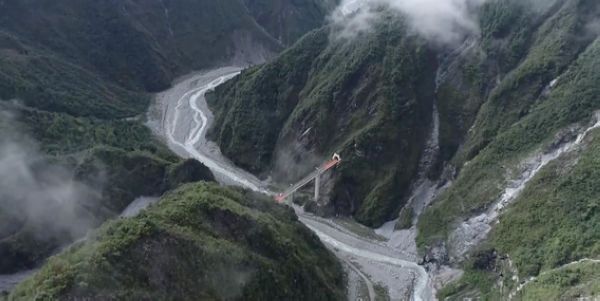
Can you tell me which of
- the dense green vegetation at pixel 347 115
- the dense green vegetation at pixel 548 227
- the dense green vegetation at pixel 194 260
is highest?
the dense green vegetation at pixel 347 115

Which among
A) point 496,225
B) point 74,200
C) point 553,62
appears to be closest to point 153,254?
point 74,200

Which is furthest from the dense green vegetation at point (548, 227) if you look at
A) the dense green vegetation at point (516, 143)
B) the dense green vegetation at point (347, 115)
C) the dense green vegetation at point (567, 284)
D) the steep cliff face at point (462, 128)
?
the dense green vegetation at point (347, 115)

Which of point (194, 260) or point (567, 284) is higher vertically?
point (567, 284)

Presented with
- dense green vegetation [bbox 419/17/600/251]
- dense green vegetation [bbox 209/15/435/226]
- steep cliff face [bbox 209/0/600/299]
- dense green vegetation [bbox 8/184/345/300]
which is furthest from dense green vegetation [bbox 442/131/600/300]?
dense green vegetation [bbox 209/15/435/226]

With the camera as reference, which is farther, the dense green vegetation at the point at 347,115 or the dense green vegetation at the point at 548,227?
the dense green vegetation at the point at 347,115

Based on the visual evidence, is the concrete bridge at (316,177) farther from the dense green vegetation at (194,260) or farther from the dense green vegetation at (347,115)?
the dense green vegetation at (194,260)

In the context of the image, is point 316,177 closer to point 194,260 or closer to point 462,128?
point 462,128

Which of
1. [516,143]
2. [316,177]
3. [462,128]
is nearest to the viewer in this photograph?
[516,143]

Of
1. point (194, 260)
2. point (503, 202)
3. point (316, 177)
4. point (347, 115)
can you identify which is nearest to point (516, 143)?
point (503, 202)

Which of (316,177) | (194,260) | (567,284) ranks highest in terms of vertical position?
(316,177)
